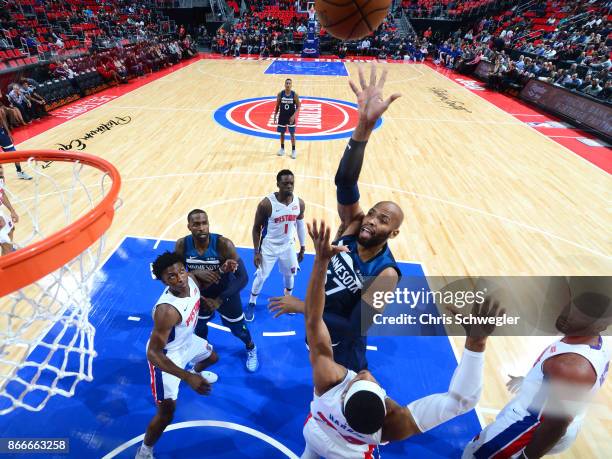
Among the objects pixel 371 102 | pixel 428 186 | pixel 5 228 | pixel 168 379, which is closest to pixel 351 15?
pixel 371 102

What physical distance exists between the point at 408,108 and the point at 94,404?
13.1m

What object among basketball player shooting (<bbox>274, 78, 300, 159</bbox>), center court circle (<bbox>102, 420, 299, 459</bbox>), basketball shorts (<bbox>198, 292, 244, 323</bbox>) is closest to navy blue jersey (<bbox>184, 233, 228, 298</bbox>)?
basketball shorts (<bbox>198, 292, 244, 323</bbox>)

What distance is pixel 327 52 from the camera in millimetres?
25188

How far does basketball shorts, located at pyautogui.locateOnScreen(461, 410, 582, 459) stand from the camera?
2.32 m

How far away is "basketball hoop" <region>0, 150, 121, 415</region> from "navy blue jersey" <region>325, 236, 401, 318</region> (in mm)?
1635

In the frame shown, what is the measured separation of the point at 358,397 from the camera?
5.43 ft

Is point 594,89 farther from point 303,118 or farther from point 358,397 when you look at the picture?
point 358,397

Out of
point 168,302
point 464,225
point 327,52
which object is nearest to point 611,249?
point 464,225

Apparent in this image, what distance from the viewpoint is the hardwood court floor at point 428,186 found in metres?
5.57

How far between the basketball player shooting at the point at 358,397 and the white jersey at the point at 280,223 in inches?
87.3

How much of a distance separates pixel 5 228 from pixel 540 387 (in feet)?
17.6

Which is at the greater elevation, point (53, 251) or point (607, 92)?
point (53, 251)

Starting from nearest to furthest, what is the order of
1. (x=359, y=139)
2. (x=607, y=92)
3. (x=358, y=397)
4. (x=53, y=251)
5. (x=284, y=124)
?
1. (x=358, y=397)
2. (x=53, y=251)
3. (x=359, y=139)
4. (x=284, y=124)
5. (x=607, y=92)

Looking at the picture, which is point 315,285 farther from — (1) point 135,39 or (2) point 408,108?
(1) point 135,39
